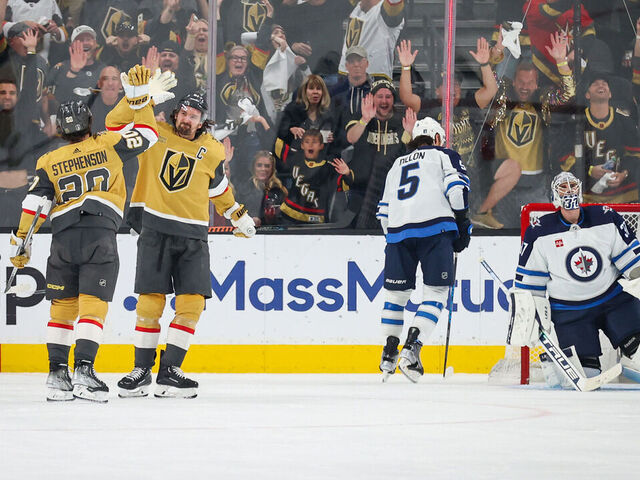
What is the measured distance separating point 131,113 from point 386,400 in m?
1.55

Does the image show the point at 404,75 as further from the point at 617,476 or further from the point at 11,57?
the point at 617,476

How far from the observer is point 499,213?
755cm

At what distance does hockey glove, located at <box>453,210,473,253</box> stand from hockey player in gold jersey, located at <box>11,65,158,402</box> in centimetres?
196

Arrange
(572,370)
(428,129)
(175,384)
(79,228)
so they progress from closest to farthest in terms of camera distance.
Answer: (79,228)
(175,384)
(572,370)
(428,129)

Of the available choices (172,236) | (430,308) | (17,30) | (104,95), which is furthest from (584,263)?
(17,30)

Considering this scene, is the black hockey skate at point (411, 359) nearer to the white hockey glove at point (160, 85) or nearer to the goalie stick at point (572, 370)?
the goalie stick at point (572, 370)

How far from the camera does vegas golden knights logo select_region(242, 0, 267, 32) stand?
7.64m

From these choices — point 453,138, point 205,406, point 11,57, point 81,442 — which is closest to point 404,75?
point 453,138

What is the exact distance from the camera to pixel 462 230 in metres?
6.28

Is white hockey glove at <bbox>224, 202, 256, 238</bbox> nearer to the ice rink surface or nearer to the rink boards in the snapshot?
the ice rink surface

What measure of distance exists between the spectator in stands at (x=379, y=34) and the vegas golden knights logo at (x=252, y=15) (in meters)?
0.54

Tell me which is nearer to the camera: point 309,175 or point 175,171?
point 175,171

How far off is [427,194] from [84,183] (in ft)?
6.72

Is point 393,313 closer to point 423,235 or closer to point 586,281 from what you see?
point 423,235
